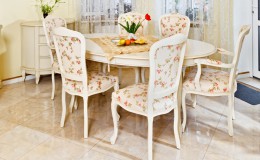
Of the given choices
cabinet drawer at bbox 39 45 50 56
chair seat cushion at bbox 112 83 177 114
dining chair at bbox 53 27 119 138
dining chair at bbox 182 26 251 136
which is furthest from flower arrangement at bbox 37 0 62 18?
dining chair at bbox 182 26 251 136

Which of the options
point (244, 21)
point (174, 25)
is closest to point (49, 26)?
point (174, 25)

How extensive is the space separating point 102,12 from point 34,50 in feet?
4.34

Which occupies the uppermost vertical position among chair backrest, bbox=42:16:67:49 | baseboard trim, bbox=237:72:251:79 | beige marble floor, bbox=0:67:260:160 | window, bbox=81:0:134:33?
window, bbox=81:0:134:33

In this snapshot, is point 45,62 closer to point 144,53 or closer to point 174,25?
point 174,25

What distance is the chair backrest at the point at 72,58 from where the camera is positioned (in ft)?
7.66

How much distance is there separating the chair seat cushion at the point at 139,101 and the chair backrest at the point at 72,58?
0.37m

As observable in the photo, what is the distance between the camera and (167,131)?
2654mm

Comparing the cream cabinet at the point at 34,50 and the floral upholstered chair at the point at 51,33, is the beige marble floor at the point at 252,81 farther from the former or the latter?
the cream cabinet at the point at 34,50

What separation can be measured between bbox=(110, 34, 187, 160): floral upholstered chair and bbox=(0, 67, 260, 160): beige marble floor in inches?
8.9

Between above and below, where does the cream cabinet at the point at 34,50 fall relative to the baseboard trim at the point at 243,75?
above

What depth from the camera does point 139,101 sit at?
85.4 inches

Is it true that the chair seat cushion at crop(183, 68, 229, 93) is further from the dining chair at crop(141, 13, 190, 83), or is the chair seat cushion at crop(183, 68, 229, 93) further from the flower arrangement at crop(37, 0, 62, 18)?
the flower arrangement at crop(37, 0, 62, 18)

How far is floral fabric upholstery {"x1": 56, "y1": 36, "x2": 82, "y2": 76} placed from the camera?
92.7 inches

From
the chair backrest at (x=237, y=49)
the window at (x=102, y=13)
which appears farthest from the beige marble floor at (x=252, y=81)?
the window at (x=102, y=13)
